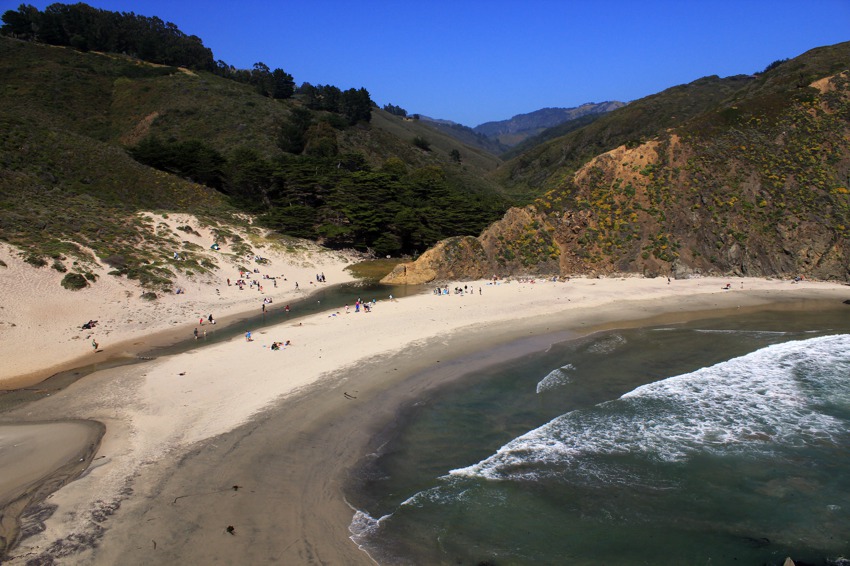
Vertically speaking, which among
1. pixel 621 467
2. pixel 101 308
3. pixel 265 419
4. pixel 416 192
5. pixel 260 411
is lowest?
pixel 621 467

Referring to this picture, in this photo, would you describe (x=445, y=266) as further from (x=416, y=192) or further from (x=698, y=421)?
(x=698, y=421)

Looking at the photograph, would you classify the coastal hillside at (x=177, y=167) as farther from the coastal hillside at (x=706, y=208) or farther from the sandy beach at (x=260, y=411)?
the sandy beach at (x=260, y=411)

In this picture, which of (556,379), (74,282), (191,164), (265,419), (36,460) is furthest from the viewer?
(191,164)

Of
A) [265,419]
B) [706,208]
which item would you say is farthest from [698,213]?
[265,419]

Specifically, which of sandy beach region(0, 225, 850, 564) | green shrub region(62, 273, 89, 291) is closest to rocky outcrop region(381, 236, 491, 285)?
sandy beach region(0, 225, 850, 564)

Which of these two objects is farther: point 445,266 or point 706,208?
point 706,208

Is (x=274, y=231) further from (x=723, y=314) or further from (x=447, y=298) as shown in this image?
(x=723, y=314)

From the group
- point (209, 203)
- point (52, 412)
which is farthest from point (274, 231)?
point (52, 412)
